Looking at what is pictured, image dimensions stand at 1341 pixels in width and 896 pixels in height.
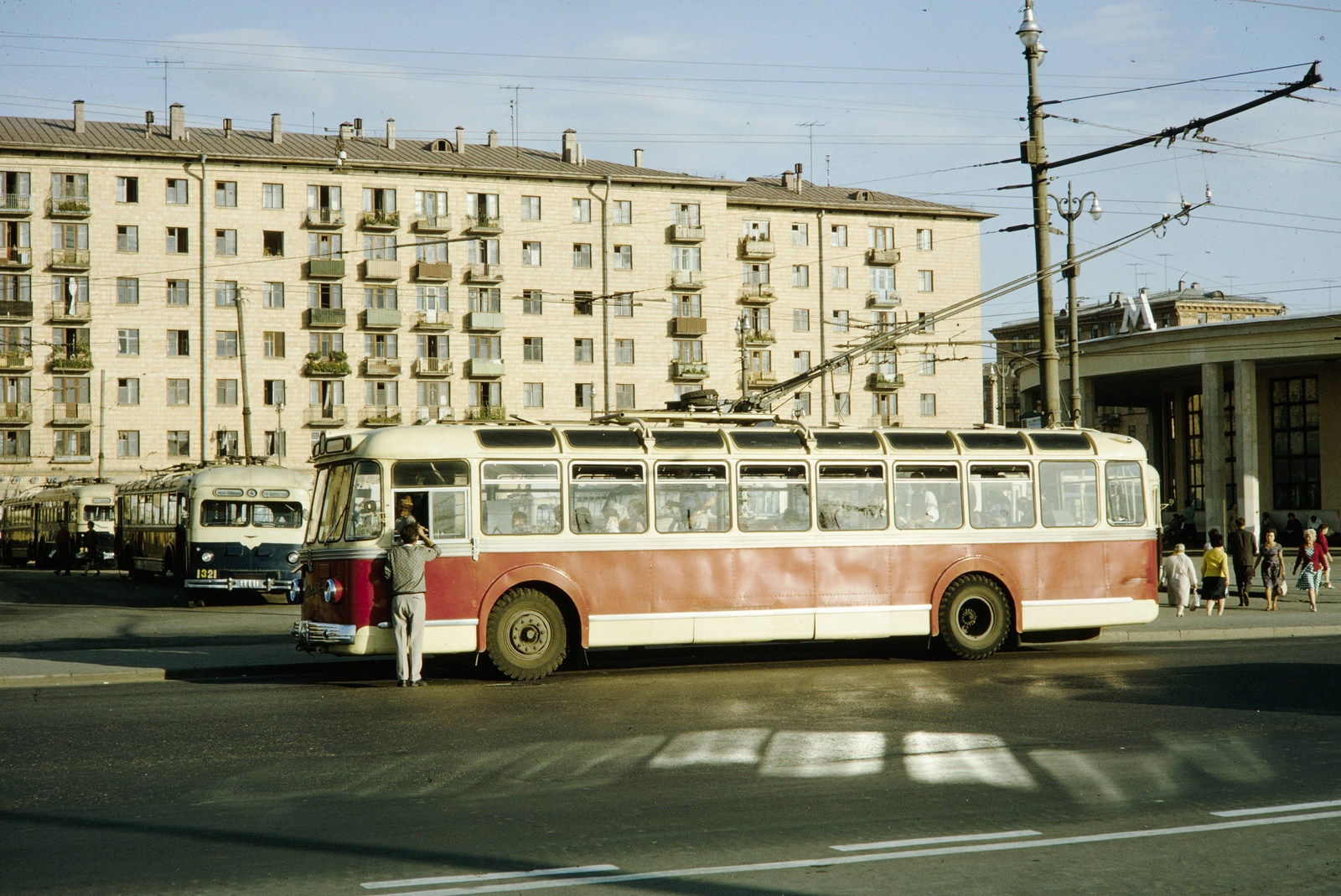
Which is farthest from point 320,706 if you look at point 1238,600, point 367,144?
point 367,144

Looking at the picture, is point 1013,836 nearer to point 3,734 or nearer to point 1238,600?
point 3,734

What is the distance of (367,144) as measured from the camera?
76.4 m

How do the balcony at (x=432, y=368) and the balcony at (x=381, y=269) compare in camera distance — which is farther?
the balcony at (x=432, y=368)

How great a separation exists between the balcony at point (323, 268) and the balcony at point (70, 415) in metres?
13.1

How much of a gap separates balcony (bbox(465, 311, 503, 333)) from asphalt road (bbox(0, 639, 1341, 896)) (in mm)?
60708

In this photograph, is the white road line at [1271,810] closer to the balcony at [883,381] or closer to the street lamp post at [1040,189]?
the street lamp post at [1040,189]

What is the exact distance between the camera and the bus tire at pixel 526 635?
47.4 feet

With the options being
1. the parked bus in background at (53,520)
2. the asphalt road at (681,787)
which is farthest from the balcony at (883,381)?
the asphalt road at (681,787)

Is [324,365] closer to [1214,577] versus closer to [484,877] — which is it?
[1214,577]

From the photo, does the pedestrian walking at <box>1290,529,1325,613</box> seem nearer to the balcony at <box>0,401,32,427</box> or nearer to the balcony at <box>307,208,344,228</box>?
the balcony at <box>307,208,344,228</box>

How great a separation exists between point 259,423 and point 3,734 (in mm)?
62409

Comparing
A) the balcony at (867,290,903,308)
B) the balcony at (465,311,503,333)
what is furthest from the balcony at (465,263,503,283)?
the balcony at (867,290,903,308)

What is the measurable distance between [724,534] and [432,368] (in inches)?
2346

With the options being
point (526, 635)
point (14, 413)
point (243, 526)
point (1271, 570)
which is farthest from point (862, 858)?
point (14, 413)
